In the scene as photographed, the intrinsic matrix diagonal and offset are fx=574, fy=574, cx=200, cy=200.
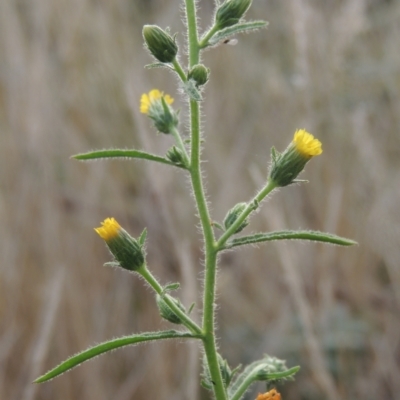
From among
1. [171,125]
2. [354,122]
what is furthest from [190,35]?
[354,122]

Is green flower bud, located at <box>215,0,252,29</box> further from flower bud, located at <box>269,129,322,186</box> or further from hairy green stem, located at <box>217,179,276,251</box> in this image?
hairy green stem, located at <box>217,179,276,251</box>

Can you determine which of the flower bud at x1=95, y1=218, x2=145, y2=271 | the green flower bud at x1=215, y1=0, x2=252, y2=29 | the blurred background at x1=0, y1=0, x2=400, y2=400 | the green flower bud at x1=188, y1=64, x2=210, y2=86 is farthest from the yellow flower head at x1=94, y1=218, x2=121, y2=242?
the blurred background at x1=0, y1=0, x2=400, y2=400

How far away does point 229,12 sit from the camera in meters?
1.47

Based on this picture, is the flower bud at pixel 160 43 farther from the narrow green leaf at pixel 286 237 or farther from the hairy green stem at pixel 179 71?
the narrow green leaf at pixel 286 237

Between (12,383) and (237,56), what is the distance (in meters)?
2.91

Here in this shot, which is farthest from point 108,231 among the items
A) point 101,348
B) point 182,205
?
point 182,205

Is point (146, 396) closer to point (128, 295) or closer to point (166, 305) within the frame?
point (128, 295)

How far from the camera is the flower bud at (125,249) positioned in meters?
Answer: 1.39

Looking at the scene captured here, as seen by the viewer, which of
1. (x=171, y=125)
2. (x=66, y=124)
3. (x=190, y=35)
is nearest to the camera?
(x=190, y=35)

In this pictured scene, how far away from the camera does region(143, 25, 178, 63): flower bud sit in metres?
1.38

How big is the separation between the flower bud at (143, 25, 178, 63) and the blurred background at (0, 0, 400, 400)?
1545 mm

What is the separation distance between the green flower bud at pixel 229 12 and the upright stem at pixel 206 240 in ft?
0.43

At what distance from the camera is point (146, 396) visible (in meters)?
3.17

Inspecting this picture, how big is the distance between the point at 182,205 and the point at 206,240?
2504mm
